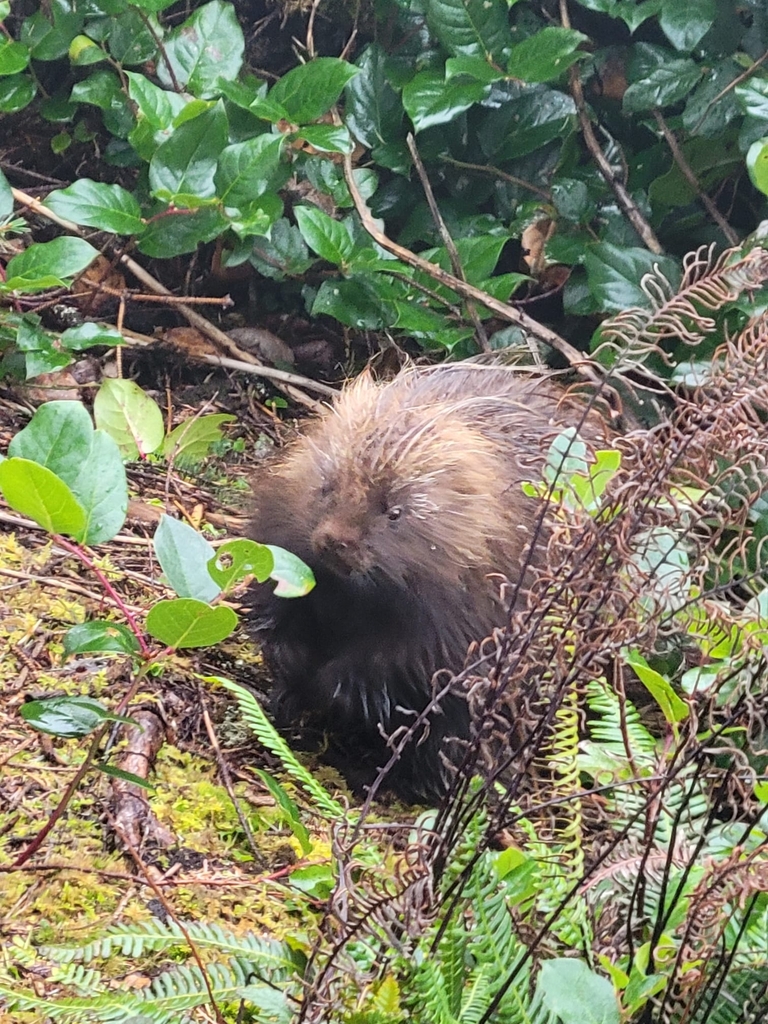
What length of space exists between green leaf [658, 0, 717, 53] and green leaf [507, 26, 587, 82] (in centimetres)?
32

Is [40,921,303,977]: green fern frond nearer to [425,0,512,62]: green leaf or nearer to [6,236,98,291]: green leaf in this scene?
[6,236,98,291]: green leaf

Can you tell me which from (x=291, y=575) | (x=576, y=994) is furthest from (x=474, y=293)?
(x=576, y=994)

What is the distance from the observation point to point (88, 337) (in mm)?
3355

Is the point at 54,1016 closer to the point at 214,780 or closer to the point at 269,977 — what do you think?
the point at 269,977

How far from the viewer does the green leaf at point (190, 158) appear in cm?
334

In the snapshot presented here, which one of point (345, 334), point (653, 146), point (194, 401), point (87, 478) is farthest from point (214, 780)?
point (653, 146)

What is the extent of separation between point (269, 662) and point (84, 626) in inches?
43.6

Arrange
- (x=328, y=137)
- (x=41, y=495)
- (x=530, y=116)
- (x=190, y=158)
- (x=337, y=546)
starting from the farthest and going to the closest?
(x=530, y=116) < (x=328, y=137) < (x=190, y=158) < (x=337, y=546) < (x=41, y=495)

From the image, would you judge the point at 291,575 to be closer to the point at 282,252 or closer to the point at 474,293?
the point at 474,293

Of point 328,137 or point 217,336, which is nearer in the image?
point 328,137

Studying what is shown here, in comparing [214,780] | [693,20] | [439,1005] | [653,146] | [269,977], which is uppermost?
[693,20]

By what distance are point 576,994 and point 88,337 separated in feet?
8.98

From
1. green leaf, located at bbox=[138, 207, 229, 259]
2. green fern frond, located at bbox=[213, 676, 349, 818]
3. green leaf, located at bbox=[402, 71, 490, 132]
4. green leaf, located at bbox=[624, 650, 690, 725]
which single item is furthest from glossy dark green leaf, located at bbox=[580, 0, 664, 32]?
green fern frond, located at bbox=[213, 676, 349, 818]

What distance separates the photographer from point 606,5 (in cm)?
373
